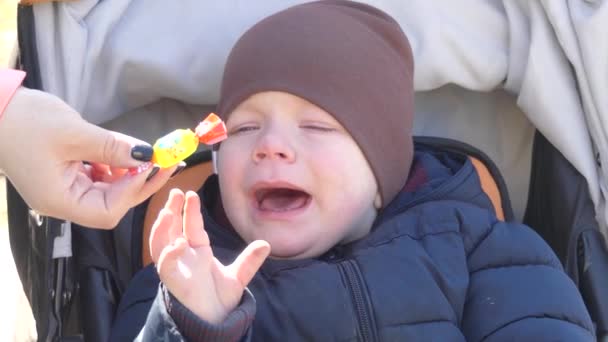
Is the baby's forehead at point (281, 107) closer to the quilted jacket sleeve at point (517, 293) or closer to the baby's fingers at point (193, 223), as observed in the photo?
the quilted jacket sleeve at point (517, 293)

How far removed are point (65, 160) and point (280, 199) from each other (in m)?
0.52

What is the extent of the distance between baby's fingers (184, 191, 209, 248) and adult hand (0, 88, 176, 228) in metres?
0.06

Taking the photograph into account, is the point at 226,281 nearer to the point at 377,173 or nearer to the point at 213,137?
the point at 213,137

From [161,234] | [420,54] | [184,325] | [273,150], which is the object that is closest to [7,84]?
[161,234]

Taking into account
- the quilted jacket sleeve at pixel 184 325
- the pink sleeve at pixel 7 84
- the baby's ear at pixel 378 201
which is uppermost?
the pink sleeve at pixel 7 84

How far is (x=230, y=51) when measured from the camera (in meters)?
1.88

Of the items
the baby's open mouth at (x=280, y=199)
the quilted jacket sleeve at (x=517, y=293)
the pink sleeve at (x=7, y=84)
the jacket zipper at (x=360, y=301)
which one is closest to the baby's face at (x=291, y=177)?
the baby's open mouth at (x=280, y=199)

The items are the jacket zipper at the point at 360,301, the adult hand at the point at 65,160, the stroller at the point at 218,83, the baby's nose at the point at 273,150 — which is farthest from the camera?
the stroller at the point at 218,83

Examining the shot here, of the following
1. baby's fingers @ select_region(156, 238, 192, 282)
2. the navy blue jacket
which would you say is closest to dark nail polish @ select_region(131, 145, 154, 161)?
baby's fingers @ select_region(156, 238, 192, 282)

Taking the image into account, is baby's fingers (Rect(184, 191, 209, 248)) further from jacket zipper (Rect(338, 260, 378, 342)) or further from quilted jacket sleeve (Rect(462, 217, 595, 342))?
quilted jacket sleeve (Rect(462, 217, 595, 342))

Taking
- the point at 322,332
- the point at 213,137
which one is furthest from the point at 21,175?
the point at 322,332

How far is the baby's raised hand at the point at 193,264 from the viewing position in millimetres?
1271

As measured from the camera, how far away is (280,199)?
1.71m

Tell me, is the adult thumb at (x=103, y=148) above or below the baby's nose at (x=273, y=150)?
above
